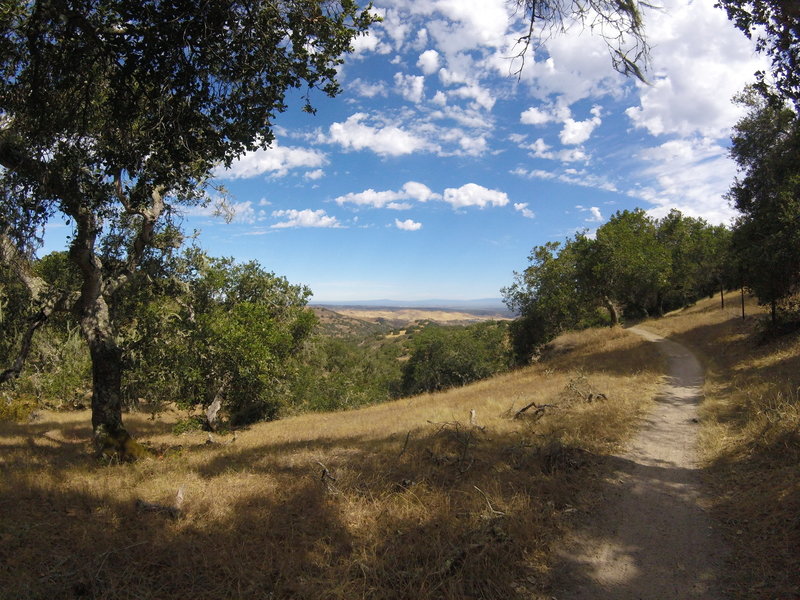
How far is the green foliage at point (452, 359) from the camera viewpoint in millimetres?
44938

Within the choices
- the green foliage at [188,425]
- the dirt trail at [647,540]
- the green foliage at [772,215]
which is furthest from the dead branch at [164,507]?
the green foliage at [772,215]

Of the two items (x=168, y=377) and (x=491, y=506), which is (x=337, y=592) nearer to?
(x=491, y=506)

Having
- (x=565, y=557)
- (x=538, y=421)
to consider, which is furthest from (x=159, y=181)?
(x=538, y=421)

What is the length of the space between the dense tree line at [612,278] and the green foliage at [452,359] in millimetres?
4263

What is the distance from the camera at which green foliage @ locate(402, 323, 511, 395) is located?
147 feet

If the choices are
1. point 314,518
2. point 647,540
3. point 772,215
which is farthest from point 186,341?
point 772,215

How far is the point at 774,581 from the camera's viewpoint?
3771 millimetres

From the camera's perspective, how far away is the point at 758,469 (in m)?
6.04

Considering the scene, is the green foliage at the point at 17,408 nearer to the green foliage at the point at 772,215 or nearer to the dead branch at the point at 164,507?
the dead branch at the point at 164,507

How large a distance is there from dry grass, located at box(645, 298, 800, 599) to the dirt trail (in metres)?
0.25

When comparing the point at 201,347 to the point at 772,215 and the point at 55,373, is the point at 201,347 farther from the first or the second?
the point at 772,215

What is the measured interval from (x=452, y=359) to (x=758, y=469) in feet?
129

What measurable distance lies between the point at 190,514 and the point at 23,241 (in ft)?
19.7

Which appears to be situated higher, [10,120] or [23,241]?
[10,120]
